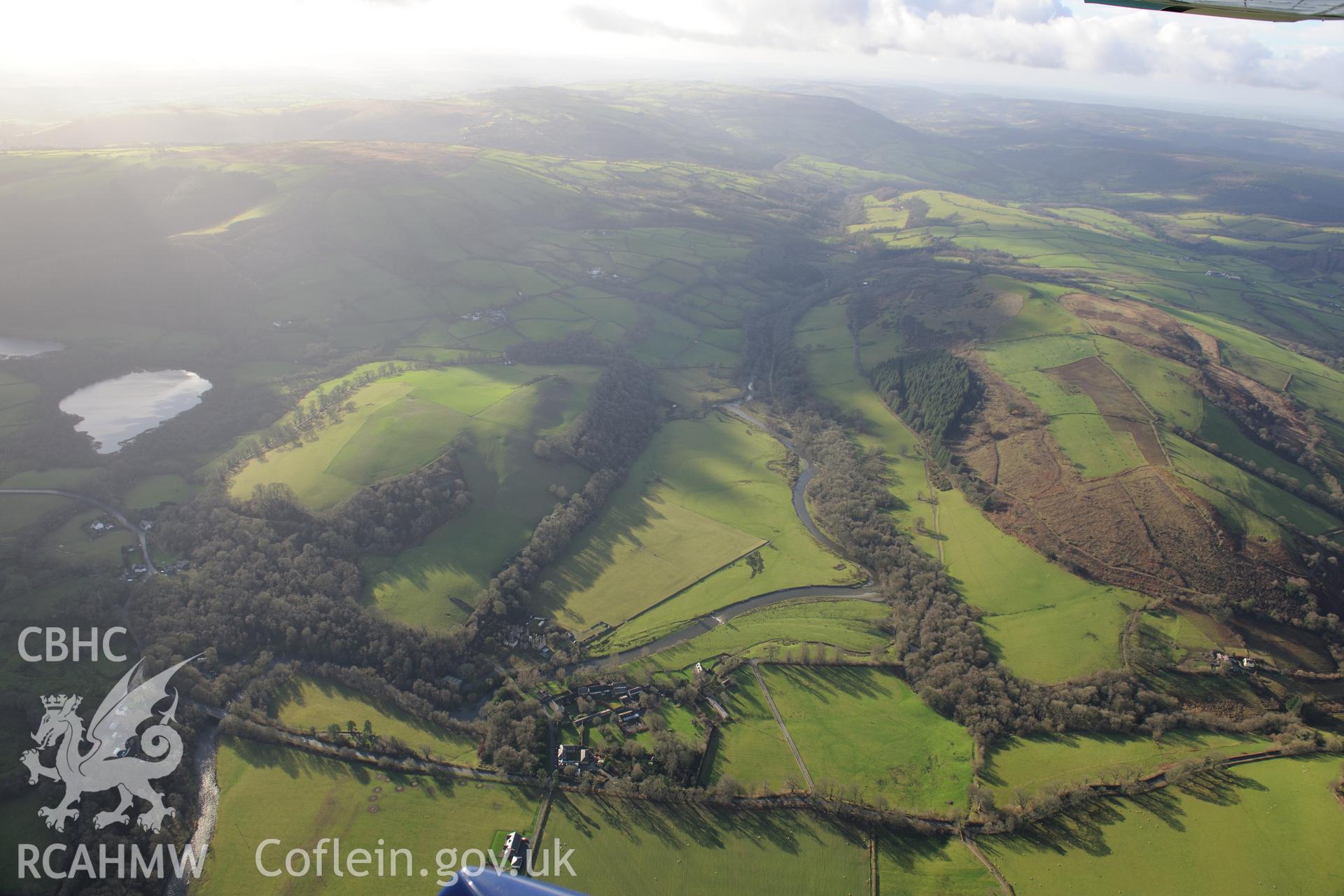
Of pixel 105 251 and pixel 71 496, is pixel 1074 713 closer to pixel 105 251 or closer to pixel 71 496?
pixel 71 496

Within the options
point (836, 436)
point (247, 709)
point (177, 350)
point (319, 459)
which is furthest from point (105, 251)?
point (836, 436)

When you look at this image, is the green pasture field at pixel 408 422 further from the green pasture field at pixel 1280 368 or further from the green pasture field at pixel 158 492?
the green pasture field at pixel 1280 368

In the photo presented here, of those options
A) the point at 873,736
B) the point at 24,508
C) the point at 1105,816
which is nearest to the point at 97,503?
the point at 24,508

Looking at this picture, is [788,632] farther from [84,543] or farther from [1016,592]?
[84,543]

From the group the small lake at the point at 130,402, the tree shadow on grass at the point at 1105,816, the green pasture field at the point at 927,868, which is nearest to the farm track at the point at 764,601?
the green pasture field at the point at 927,868

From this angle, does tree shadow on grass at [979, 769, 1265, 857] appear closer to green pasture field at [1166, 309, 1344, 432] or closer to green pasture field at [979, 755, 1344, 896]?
green pasture field at [979, 755, 1344, 896]
